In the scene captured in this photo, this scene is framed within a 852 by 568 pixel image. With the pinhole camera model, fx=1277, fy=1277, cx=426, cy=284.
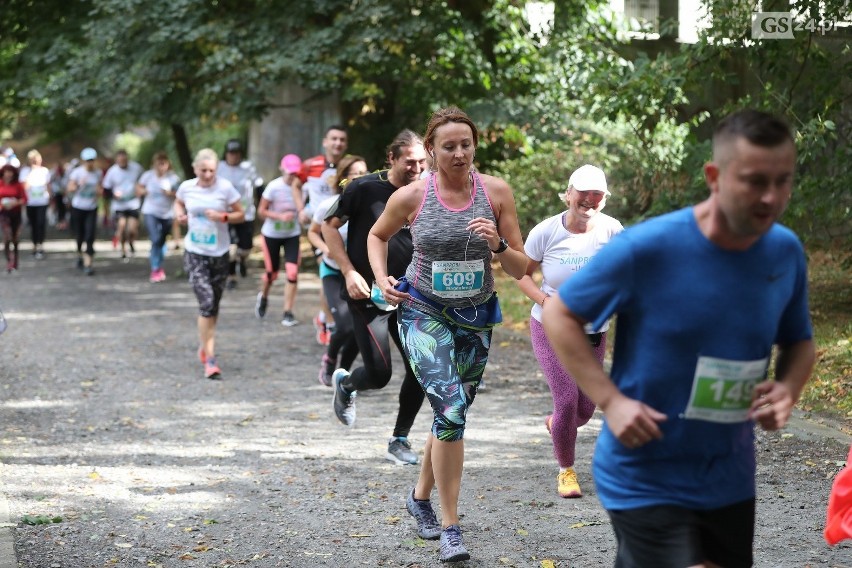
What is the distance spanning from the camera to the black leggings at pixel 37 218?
2308 centimetres

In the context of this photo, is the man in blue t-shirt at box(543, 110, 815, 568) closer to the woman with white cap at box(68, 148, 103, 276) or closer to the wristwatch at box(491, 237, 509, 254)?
the wristwatch at box(491, 237, 509, 254)

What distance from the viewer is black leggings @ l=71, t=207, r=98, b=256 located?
68.1 feet

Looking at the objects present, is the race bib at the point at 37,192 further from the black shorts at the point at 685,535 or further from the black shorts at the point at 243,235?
the black shorts at the point at 685,535

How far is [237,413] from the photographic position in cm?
932

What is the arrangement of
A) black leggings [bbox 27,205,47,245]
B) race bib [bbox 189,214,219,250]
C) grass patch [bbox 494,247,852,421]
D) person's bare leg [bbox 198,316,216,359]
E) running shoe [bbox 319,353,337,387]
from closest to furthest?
grass patch [bbox 494,247,852,421] → running shoe [bbox 319,353,337,387] → race bib [bbox 189,214,219,250] → person's bare leg [bbox 198,316,216,359] → black leggings [bbox 27,205,47,245]

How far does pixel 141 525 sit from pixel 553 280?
2.40 m

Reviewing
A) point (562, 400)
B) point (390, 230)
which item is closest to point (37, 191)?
point (562, 400)

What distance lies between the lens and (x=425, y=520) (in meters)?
5.94

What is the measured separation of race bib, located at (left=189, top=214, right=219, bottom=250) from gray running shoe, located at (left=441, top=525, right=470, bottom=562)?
5.44 meters

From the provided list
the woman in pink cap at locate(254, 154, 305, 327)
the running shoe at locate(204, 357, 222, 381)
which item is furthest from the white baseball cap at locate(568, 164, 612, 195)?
the woman in pink cap at locate(254, 154, 305, 327)

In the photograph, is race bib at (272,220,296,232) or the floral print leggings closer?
the floral print leggings

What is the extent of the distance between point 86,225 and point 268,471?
47.5ft

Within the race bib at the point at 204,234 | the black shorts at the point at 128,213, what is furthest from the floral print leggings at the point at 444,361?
the black shorts at the point at 128,213

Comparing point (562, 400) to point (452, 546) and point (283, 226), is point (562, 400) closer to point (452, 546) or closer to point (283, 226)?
point (452, 546)
